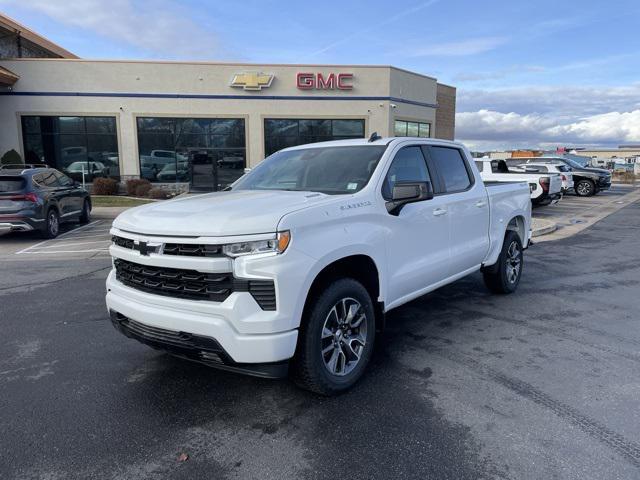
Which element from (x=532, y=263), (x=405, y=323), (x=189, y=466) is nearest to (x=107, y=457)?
(x=189, y=466)

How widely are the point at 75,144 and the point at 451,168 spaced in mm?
24867

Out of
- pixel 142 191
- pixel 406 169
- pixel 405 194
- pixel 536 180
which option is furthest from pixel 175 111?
pixel 405 194

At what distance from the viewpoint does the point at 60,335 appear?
5094mm

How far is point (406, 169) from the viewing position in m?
4.60

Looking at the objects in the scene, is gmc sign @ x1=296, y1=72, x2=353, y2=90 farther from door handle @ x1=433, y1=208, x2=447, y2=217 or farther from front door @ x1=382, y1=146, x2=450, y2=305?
door handle @ x1=433, y1=208, x2=447, y2=217

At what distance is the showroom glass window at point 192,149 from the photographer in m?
25.8

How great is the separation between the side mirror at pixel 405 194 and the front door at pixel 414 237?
0.07 m

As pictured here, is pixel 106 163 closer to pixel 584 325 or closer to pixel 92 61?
pixel 92 61

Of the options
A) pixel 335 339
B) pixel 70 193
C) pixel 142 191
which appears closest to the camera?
pixel 335 339

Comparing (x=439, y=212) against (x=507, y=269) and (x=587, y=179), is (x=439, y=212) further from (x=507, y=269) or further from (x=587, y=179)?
(x=587, y=179)

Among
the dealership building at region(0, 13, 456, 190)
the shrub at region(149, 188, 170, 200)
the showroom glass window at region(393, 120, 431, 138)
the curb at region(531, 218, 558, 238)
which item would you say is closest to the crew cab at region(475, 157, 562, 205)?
the curb at region(531, 218, 558, 238)

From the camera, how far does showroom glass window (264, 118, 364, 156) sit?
26.4 m

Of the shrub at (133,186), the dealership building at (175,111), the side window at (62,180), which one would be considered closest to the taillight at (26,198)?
the side window at (62,180)

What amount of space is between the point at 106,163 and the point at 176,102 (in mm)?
4823
